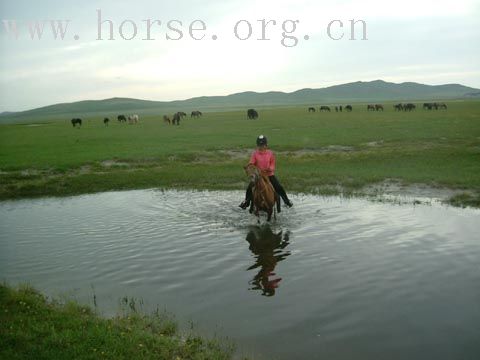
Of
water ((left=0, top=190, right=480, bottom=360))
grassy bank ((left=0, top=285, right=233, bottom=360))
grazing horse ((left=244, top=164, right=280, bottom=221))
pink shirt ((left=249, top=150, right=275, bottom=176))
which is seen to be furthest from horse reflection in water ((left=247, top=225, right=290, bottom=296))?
grassy bank ((left=0, top=285, right=233, bottom=360))

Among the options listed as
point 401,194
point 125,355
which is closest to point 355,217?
point 401,194

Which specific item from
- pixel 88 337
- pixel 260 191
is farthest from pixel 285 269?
pixel 88 337

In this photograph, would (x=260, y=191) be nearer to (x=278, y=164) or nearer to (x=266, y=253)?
(x=266, y=253)

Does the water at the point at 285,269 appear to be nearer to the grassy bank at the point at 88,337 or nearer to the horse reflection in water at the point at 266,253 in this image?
the horse reflection in water at the point at 266,253

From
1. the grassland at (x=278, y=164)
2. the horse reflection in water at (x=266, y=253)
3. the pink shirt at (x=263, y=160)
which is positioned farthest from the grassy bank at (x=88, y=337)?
the grassland at (x=278, y=164)

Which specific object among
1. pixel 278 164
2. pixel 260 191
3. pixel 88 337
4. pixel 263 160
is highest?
pixel 263 160

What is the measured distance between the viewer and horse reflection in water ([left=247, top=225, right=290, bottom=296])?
27.4 ft

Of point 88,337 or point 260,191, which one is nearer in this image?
point 88,337

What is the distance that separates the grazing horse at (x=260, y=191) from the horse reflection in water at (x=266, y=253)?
0.61 metres

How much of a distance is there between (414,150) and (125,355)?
24.4 meters

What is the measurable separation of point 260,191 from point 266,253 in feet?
9.53

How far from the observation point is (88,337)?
6.12 meters

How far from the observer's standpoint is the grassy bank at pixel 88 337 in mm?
5801

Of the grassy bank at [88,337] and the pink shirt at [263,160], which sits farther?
the pink shirt at [263,160]
